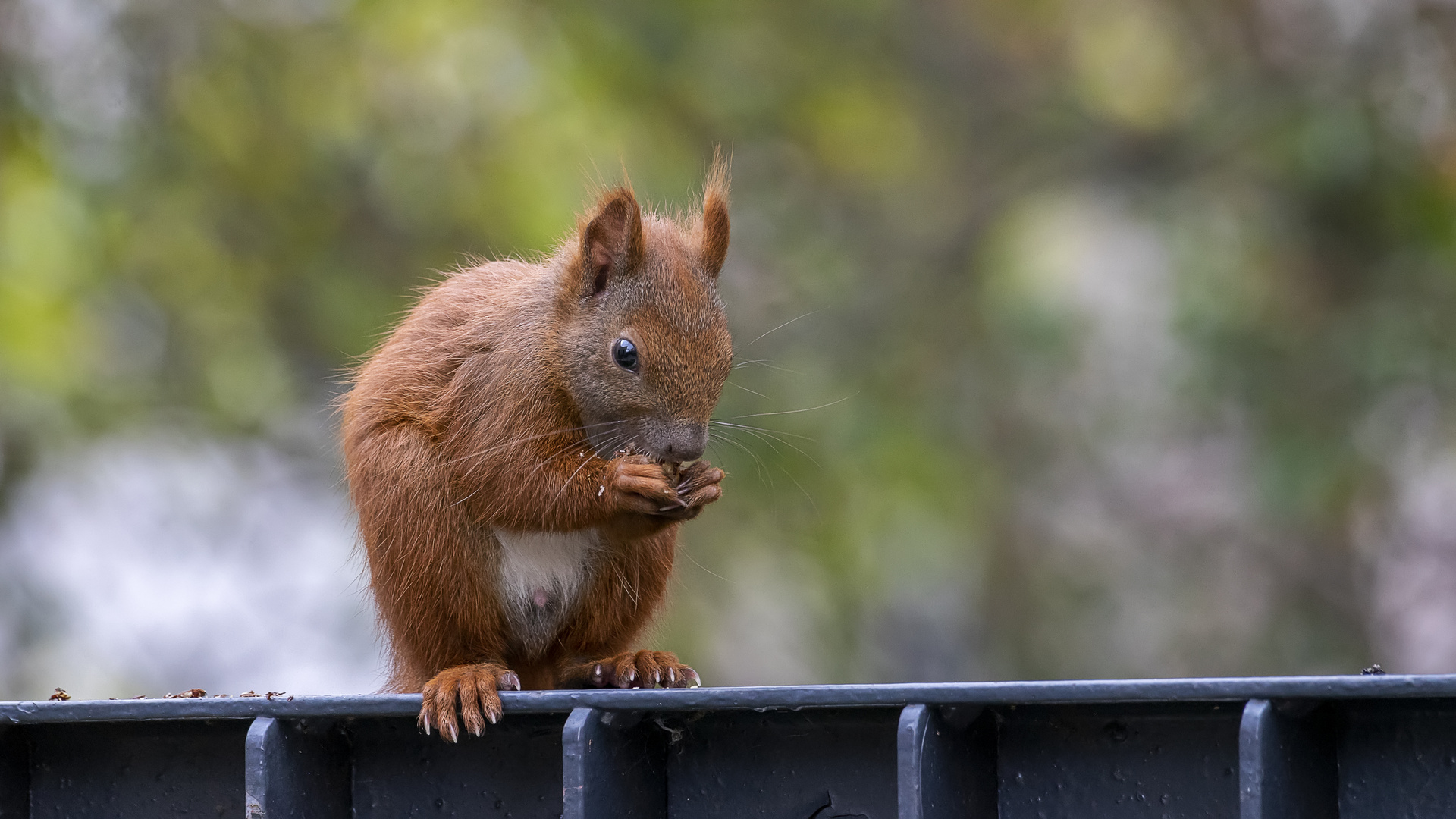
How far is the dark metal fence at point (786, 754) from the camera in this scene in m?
1.82

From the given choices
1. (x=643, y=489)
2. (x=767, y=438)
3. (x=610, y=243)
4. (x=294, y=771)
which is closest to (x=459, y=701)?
(x=294, y=771)

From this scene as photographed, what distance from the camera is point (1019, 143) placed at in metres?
8.30

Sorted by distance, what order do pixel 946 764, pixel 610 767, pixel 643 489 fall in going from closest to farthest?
pixel 946 764
pixel 610 767
pixel 643 489

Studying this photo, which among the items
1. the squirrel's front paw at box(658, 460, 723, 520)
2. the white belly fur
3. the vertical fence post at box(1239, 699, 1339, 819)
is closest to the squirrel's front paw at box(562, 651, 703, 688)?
the white belly fur

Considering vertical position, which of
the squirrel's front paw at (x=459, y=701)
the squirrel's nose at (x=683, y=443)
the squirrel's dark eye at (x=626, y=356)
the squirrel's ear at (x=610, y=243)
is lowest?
the squirrel's front paw at (x=459, y=701)

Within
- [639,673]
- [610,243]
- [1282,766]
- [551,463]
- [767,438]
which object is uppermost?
[767,438]

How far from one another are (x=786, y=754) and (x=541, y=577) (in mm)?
946

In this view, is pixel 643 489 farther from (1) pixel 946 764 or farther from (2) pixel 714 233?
(1) pixel 946 764

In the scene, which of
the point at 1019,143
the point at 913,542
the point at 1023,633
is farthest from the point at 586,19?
the point at 1023,633

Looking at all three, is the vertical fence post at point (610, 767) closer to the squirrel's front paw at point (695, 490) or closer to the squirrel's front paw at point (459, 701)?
the squirrel's front paw at point (459, 701)

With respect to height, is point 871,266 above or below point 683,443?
above

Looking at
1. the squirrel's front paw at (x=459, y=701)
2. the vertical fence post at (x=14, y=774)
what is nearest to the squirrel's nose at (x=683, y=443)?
the squirrel's front paw at (x=459, y=701)

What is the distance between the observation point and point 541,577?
297 centimetres

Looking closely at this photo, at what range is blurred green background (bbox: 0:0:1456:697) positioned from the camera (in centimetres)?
698
